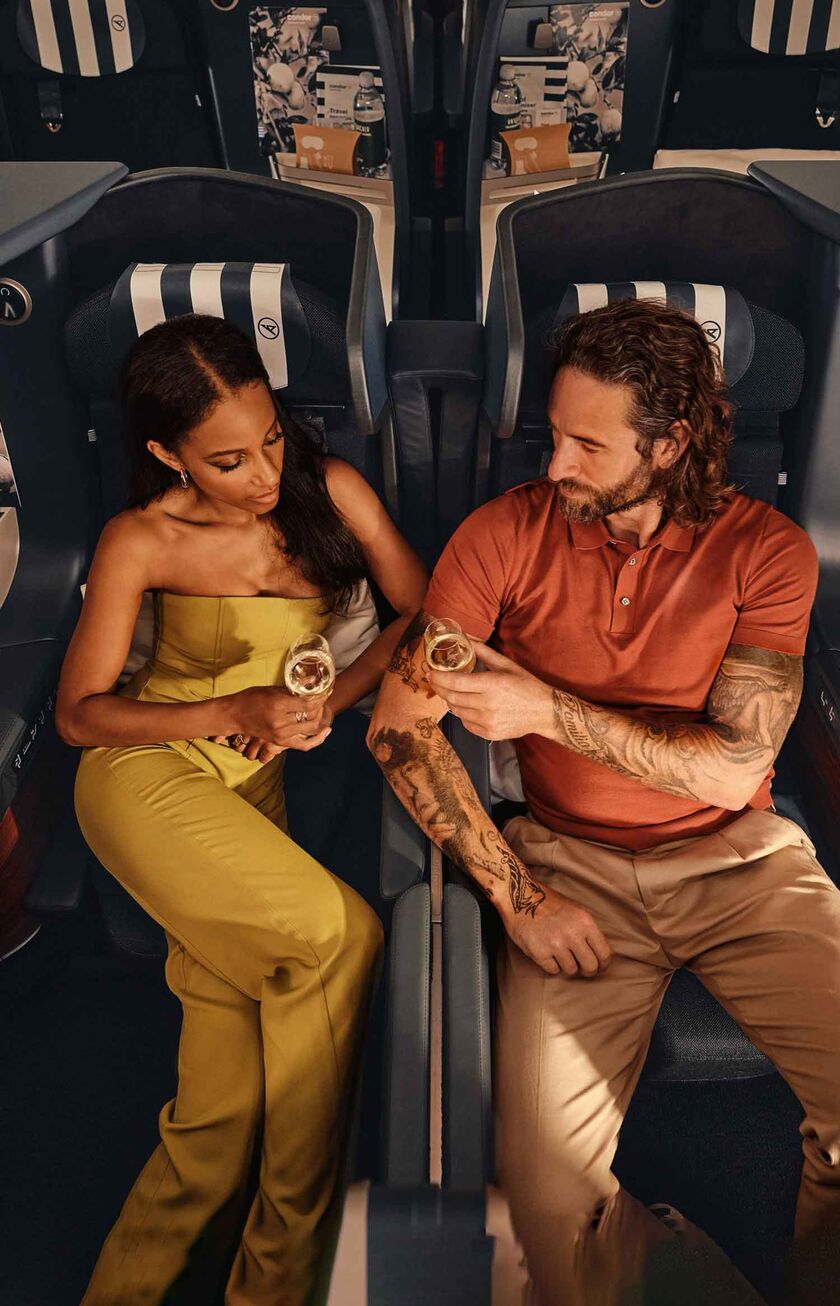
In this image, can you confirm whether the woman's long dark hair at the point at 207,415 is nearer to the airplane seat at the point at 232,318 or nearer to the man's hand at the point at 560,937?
the airplane seat at the point at 232,318

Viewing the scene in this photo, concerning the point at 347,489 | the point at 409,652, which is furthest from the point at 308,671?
the point at 347,489

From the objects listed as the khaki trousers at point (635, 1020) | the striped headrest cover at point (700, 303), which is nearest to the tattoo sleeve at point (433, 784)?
the khaki trousers at point (635, 1020)

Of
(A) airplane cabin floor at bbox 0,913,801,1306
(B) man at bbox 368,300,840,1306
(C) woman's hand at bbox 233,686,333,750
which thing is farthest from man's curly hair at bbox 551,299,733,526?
(A) airplane cabin floor at bbox 0,913,801,1306

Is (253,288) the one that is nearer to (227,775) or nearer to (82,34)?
(227,775)

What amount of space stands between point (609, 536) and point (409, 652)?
0.41 m

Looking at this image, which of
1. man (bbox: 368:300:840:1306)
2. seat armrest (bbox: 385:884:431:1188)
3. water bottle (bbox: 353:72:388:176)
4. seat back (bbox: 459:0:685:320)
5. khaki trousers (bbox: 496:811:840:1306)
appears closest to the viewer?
seat armrest (bbox: 385:884:431:1188)

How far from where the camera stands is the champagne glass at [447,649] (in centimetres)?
165

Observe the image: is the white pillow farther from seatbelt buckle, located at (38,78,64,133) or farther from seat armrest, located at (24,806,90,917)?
seatbelt buckle, located at (38,78,64,133)

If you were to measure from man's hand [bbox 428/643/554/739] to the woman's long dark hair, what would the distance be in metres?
0.41

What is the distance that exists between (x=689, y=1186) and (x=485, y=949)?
2.64ft

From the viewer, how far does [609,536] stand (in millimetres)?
1773

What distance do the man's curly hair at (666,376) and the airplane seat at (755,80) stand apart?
2363 mm

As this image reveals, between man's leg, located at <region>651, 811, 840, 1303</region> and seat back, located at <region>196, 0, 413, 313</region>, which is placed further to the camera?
seat back, located at <region>196, 0, 413, 313</region>

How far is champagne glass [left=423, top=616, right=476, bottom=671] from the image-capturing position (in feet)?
5.42
